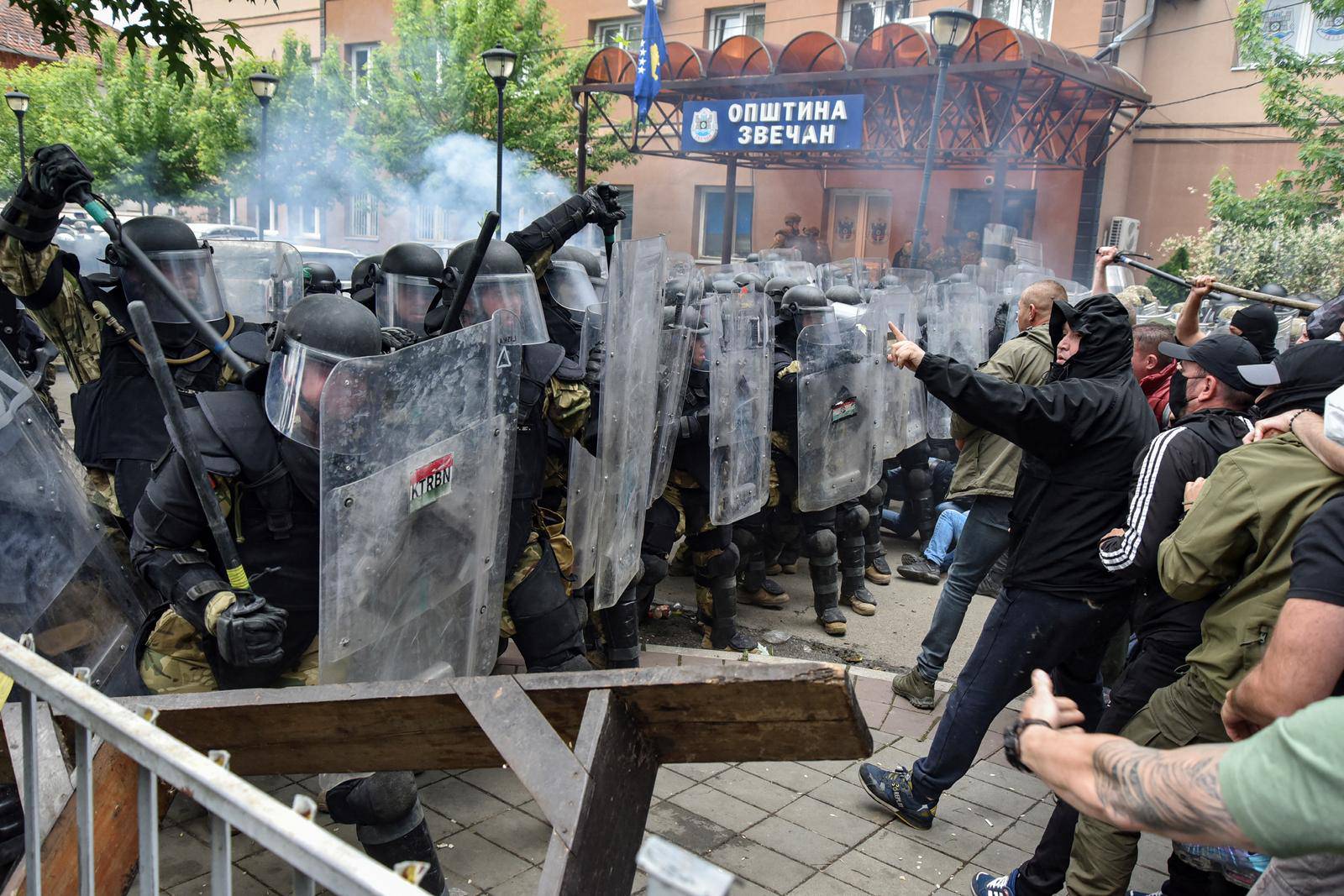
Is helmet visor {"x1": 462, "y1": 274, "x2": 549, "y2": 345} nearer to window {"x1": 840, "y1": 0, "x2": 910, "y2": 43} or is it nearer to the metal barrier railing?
the metal barrier railing

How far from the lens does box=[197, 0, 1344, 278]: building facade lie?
1723 centimetres

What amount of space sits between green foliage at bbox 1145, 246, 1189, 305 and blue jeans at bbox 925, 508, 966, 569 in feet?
24.7

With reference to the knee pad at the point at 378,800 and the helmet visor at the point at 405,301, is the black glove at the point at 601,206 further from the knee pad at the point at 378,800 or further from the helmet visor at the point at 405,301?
the knee pad at the point at 378,800

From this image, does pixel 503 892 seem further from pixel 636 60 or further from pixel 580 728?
pixel 636 60

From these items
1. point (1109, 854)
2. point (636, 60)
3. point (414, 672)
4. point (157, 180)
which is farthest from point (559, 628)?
point (157, 180)

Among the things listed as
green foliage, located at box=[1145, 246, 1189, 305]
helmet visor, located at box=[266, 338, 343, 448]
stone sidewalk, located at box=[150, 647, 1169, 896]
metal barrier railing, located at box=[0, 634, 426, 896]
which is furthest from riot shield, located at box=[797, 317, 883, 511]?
green foliage, located at box=[1145, 246, 1189, 305]

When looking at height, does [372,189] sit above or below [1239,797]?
above

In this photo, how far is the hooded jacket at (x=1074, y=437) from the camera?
3338mm

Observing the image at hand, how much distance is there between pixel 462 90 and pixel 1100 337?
1694 cm

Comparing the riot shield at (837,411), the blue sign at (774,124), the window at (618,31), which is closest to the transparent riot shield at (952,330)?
the riot shield at (837,411)

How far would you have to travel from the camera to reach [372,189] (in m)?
20.5

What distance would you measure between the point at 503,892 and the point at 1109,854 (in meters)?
1.69

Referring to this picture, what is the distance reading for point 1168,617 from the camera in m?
3.00

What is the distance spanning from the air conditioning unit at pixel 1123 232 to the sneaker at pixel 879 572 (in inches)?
497
